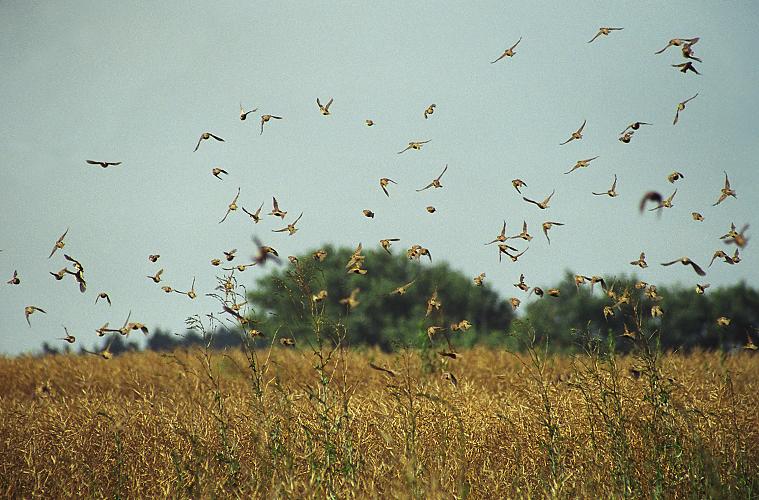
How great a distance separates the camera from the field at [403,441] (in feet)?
16.9

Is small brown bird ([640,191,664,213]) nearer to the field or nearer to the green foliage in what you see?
the field

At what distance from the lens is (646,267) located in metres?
6.42

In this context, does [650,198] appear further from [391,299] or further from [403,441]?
[391,299]

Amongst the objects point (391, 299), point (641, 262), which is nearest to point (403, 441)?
point (641, 262)

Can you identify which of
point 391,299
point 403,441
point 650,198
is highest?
point 391,299

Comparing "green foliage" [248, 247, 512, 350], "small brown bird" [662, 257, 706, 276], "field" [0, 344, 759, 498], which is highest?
"green foliage" [248, 247, 512, 350]

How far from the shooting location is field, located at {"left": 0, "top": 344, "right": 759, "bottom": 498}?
5.15 metres

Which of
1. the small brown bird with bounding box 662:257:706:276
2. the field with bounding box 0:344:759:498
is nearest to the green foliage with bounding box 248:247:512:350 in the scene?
the field with bounding box 0:344:759:498

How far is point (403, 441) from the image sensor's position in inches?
242

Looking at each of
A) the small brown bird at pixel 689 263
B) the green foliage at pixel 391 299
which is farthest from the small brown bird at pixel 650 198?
the green foliage at pixel 391 299

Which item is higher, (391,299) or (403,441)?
(391,299)

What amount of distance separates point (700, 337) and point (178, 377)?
1186 inches

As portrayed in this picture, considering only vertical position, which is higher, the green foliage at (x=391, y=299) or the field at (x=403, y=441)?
the green foliage at (x=391, y=299)

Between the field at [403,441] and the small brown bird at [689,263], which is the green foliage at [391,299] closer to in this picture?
the field at [403,441]
